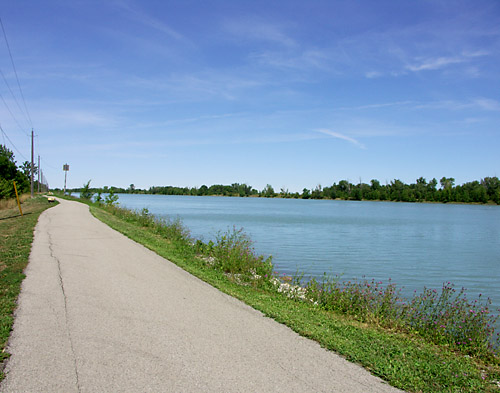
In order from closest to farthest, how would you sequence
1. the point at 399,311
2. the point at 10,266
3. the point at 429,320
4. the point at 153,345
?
1. the point at 153,345
2. the point at 429,320
3. the point at 399,311
4. the point at 10,266

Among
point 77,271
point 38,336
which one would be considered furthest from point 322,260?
point 38,336

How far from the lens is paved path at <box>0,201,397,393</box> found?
14.1 ft

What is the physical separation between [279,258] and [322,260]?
6.89 feet

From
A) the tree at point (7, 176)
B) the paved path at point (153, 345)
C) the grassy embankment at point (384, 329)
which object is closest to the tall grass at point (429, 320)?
the grassy embankment at point (384, 329)

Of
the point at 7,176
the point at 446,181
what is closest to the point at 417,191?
the point at 446,181

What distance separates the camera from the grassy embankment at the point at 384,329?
16.1 feet

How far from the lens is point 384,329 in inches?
290

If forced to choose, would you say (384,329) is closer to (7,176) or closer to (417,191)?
(7,176)

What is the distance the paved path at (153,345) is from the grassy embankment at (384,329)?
15.9 inches

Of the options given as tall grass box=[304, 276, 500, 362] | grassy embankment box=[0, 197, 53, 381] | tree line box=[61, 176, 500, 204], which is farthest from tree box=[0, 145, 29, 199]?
tree line box=[61, 176, 500, 204]

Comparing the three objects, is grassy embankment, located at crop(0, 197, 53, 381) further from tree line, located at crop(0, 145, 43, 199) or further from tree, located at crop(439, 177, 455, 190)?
tree, located at crop(439, 177, 455, 190)

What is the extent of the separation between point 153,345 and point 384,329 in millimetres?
4454

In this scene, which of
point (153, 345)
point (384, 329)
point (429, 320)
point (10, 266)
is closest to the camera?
point (153, 345)

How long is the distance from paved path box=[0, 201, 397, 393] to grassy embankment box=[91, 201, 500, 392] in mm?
403
